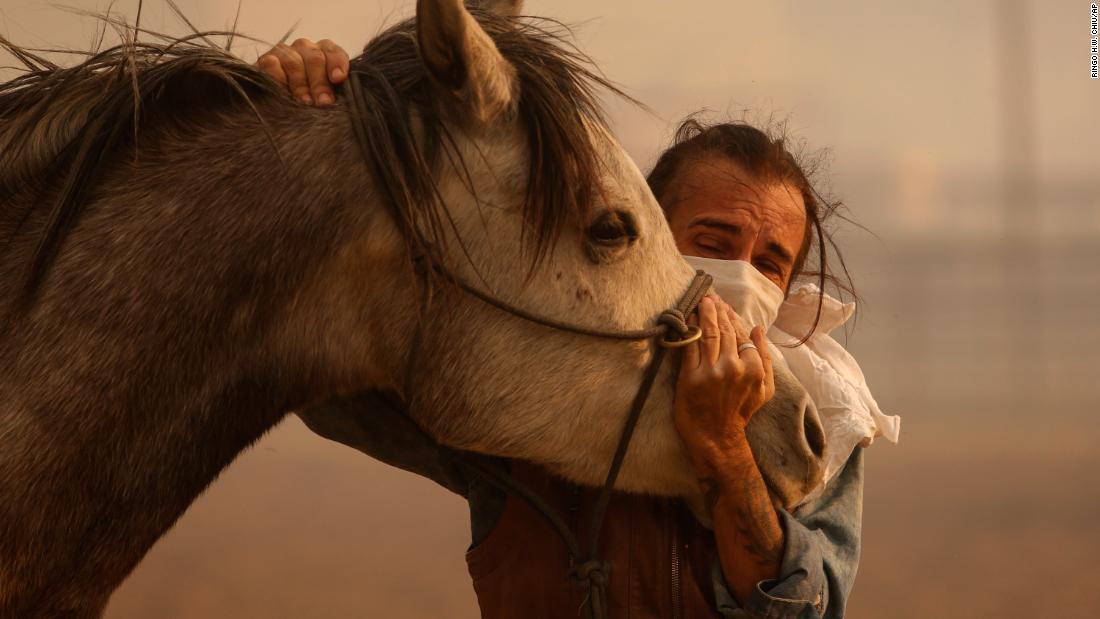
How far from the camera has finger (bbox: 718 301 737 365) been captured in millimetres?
1429

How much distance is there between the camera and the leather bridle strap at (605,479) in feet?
4.55

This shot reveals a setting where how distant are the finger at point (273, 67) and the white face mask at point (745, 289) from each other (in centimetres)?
73

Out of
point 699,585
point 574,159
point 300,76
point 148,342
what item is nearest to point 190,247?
point 148,342

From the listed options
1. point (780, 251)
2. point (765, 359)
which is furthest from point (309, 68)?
point (780, 251)

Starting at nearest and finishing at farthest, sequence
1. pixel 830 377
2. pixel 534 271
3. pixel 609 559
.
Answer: pixel 534 271 → pixel 609 559 → pixel 830 377

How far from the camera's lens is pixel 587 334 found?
137 cm

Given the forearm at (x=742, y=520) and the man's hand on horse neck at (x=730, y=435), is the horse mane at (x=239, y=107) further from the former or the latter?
the forearm at (x=742, y=520)

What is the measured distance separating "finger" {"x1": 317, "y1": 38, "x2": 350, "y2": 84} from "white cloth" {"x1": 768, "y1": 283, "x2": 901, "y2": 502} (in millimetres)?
795

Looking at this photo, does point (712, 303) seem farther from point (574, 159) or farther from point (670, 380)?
point (574, 159)

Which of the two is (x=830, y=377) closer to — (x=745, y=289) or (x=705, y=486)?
(x=745, y=289)

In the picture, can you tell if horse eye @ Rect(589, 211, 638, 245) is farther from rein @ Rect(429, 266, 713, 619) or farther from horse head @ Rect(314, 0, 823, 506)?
rein @ Rect(429, 266, 713, 619)

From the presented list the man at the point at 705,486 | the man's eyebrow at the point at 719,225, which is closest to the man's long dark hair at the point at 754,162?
the man at the point at 705,486

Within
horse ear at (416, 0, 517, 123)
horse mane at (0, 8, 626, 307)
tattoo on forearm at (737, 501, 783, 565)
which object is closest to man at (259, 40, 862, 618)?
tattoo on forearm at (737, 501, 783, 565)

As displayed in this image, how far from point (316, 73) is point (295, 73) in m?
0.04
